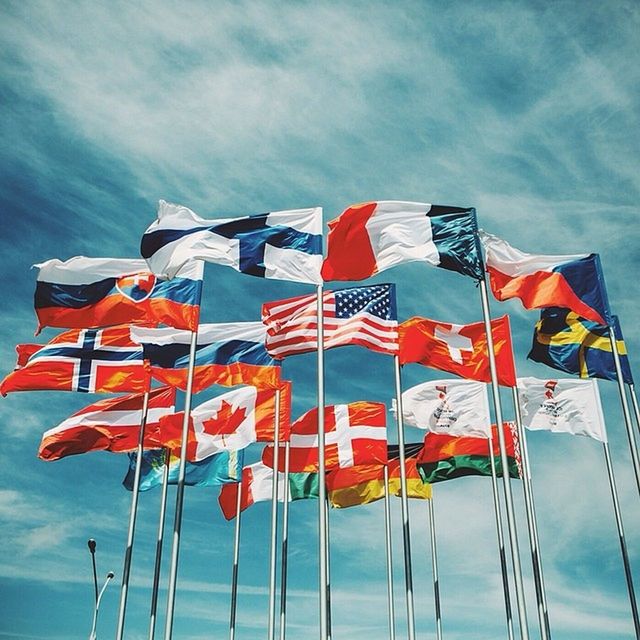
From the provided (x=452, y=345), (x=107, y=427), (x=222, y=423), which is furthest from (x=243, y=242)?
(x=107, y=427)

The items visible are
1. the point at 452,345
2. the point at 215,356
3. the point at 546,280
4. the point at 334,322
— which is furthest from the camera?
the point at 215,356

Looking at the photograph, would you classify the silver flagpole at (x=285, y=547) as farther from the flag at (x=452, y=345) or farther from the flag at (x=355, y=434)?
the flag at (x=452, y=345)

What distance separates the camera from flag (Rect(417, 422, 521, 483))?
27.3 m

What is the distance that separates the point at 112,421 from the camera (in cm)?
2597

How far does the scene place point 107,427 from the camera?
25.8m

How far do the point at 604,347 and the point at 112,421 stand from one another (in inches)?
720

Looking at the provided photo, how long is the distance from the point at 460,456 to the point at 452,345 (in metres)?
7.00

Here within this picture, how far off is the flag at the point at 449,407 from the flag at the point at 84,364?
33.2 ft

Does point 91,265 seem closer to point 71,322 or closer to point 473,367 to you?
point 71,322

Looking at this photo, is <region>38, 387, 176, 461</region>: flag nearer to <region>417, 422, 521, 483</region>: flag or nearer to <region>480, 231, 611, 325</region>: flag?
<region>417, 422, 521, 483</region>: flag

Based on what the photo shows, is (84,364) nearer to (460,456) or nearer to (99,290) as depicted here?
(99,290)

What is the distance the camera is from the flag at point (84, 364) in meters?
24.1

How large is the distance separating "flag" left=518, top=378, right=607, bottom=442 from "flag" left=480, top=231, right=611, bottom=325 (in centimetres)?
484

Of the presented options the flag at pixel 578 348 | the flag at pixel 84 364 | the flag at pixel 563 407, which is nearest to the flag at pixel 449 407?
the flag at pixel 563 407
